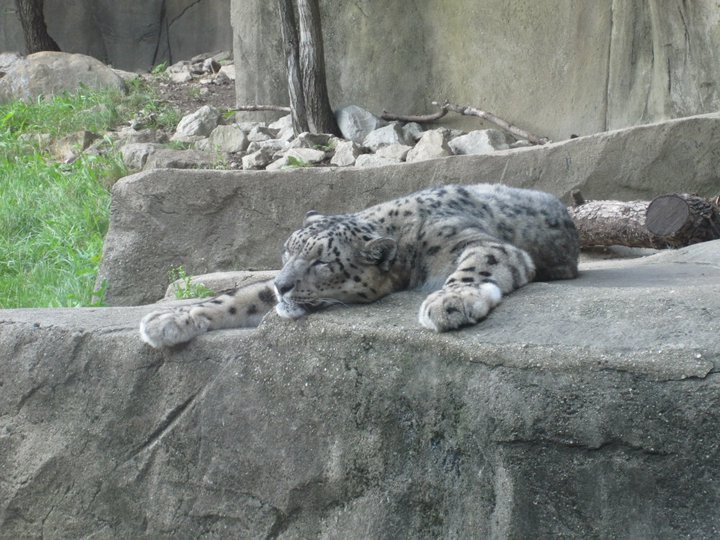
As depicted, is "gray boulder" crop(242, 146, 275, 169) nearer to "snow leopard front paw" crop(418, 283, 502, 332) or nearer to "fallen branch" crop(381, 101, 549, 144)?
"fallen branch" crop(381, 101, 549, 144)

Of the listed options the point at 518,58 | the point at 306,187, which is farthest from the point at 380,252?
the point at 518,58

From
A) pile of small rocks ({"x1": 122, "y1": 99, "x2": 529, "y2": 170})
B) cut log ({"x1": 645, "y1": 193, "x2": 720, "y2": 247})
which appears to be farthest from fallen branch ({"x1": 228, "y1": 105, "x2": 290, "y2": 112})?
cut log ({"x1": 645, "y1": 193, "x2": 720, "y2": 247})

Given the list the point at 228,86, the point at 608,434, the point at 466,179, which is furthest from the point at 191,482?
the point at 228,86

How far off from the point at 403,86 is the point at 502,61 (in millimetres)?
1394

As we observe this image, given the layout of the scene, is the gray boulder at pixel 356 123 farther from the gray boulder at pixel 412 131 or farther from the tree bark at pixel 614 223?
the tree bark at pixel 614 223

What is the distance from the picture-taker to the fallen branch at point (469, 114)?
10.7 m

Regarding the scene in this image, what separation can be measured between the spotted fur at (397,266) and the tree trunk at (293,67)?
21.4 feet

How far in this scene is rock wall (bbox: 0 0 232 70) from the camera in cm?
1905

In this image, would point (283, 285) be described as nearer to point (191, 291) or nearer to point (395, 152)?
point (191, 291)

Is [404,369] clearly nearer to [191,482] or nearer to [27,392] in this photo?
[191,482]

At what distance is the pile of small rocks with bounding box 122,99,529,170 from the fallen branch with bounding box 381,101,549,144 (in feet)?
0.28

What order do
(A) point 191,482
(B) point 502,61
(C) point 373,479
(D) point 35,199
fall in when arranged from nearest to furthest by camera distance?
(C) point 373,479
(A) point 191,482
(D) point 35,199
(B) point 502,61

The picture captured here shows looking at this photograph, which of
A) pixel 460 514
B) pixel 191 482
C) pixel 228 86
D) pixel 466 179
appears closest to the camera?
pixel 460 514

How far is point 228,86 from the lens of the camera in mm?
15594
